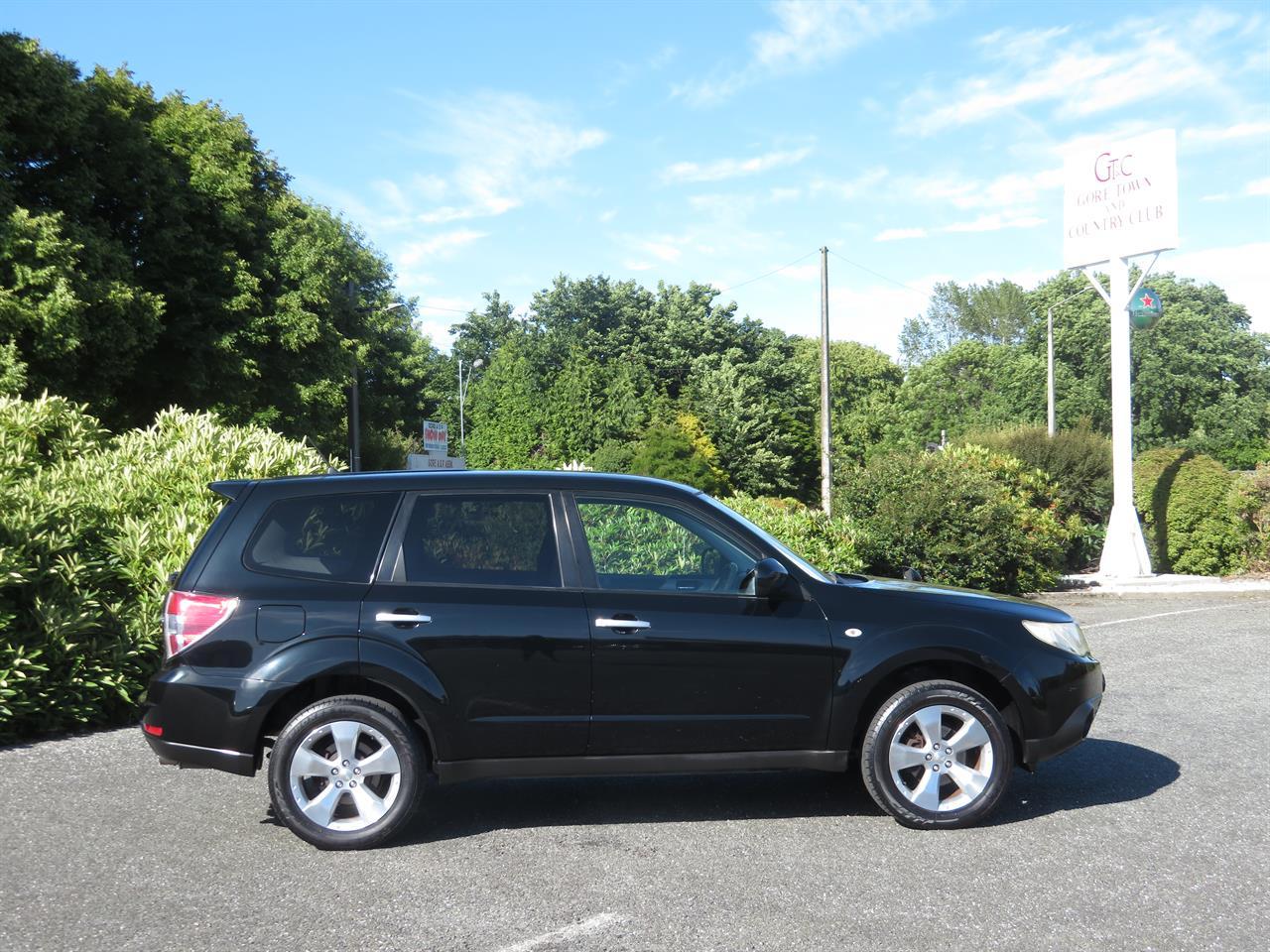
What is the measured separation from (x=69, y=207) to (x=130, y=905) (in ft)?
80.1

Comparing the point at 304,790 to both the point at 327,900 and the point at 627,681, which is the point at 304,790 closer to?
the point at 327,900

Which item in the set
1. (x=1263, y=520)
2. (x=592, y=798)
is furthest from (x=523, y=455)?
(x=592, y=798)

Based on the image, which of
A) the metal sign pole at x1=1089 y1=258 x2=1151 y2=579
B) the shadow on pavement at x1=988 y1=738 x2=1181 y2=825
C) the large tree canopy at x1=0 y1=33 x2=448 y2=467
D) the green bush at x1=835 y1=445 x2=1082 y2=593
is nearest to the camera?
the shadow on pavement at x1=988 y1=738 x2=1181 y2=825

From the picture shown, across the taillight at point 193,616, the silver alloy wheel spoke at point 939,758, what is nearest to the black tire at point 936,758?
the silver alloy wheel spoke at point 939,758

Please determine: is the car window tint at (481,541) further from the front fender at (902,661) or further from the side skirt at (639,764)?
the front fender at (902,661)

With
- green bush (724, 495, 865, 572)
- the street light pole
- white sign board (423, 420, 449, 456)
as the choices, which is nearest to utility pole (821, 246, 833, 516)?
white sign board (423, 420, 449, 456)

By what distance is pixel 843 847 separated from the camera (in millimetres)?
5215

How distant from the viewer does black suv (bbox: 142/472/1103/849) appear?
5262mm

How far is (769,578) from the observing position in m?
5.40

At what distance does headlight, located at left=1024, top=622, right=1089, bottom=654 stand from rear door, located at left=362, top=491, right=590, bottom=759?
2220mm

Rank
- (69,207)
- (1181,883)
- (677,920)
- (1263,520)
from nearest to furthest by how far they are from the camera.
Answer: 1. (677,920)
2. (1181,883)
3. (1263,520)
4. (69,207)

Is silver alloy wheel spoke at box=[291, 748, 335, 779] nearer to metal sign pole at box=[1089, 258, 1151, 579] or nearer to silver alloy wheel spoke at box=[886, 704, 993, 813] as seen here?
silver alloy wheel spoke at box=[886, 704, 993, 813]

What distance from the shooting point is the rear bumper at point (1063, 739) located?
5559 millimetres

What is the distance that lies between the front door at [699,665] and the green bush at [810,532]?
779 centimetres
